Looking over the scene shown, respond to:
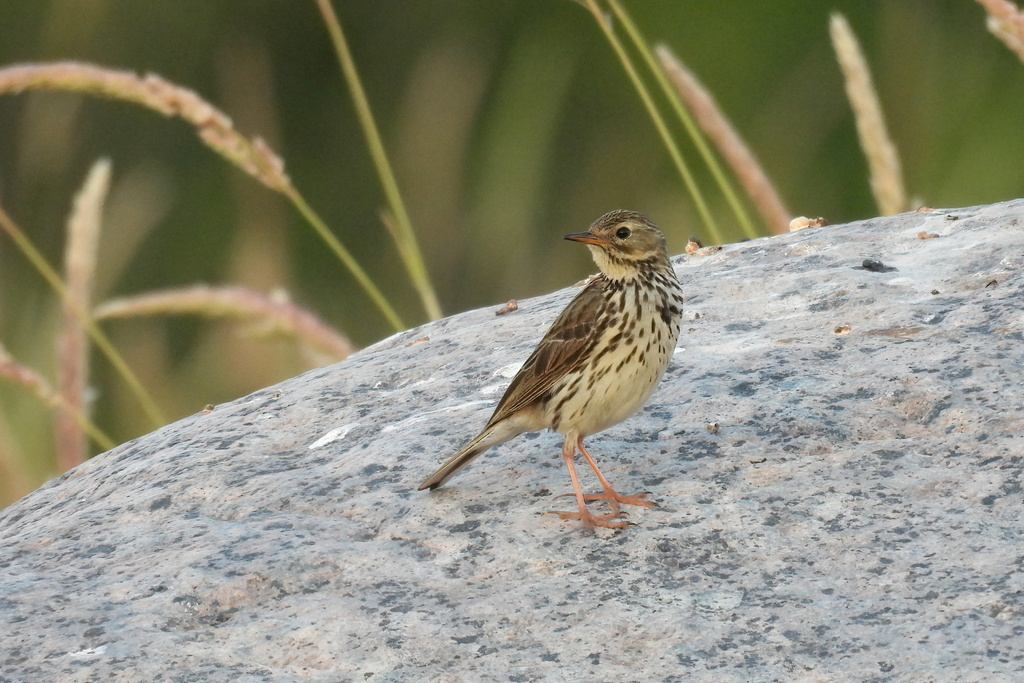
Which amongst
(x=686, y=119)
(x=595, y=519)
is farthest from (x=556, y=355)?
(x=686, y=119)

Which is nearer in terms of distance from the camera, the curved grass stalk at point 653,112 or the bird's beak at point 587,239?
the bird's beak at point 587,239

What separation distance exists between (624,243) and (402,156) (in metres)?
4.42

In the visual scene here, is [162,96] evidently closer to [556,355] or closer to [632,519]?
[556,355]

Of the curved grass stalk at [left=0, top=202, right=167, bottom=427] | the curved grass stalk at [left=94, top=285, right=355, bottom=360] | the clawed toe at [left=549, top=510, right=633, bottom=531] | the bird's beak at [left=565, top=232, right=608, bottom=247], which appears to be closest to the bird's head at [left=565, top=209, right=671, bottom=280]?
the bird's beak at [left=565, top=232, right=608, bottom=247]

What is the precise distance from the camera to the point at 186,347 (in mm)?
9453

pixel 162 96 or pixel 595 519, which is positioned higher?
pixel 162 96

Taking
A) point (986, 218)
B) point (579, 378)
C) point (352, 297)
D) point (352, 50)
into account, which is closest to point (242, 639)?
point (579, 378)

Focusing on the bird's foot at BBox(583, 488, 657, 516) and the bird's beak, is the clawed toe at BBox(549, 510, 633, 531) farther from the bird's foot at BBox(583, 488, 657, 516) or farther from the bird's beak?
the bird's beak

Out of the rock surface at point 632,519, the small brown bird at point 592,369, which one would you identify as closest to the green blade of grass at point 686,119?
the rock surface at point 632,519

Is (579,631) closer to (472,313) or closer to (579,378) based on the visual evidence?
(579,378)

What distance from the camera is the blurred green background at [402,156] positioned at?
6582mm

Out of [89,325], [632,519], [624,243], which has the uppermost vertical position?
[89,325]

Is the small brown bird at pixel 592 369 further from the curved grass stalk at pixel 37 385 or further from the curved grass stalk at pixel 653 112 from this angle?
the curved grass stalk at pixel 37 385

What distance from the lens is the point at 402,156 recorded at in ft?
27.4
